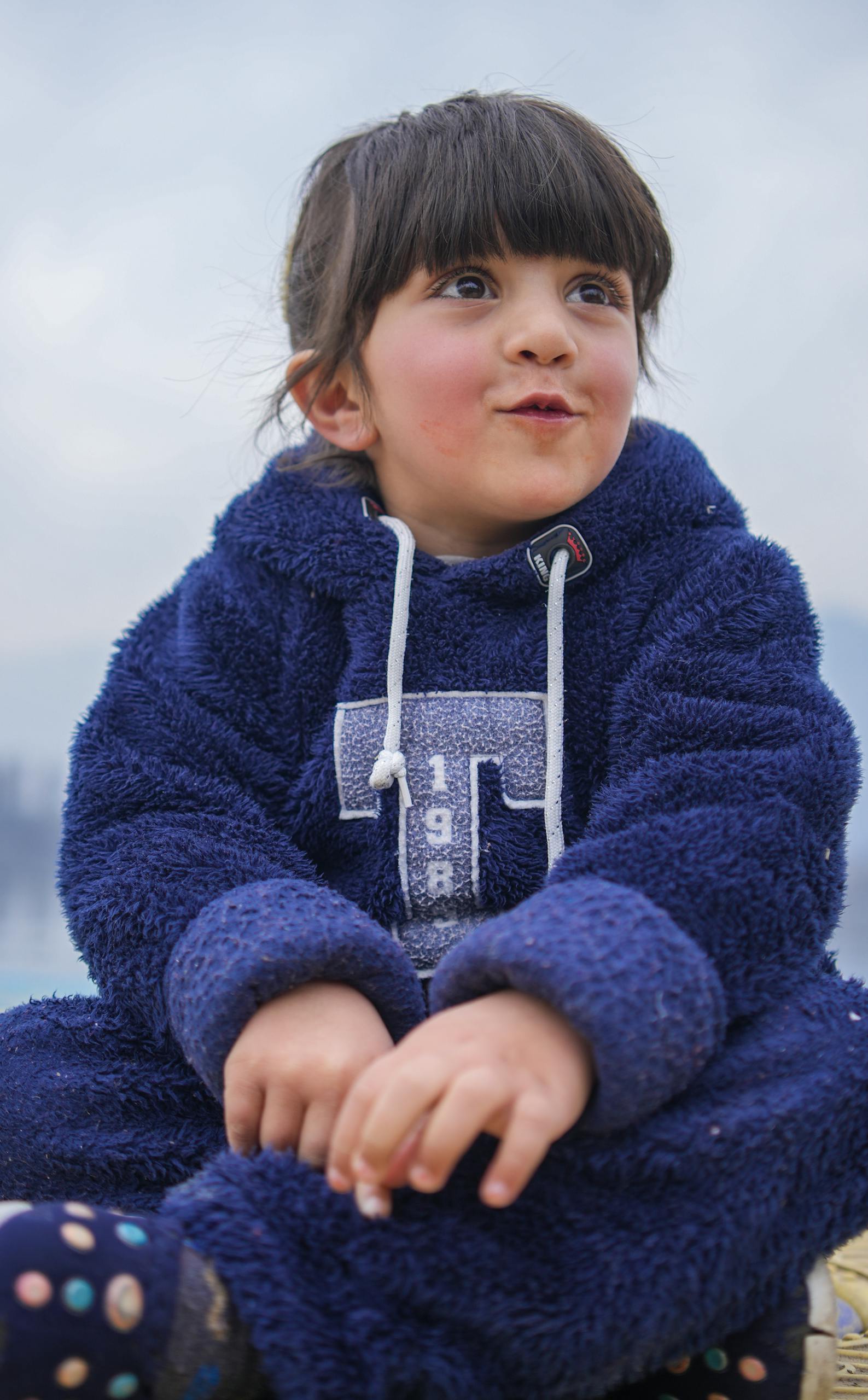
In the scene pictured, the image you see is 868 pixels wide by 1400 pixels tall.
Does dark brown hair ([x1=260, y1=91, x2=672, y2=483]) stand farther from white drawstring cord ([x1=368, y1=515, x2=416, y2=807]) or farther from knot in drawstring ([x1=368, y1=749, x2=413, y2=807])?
knot in drawstring ([x1=368, y1=749, x2=413, y2=807])

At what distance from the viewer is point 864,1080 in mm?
577

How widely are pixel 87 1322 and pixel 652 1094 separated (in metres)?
0.25

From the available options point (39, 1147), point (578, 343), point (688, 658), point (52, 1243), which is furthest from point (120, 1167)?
Result: point (578, 343)

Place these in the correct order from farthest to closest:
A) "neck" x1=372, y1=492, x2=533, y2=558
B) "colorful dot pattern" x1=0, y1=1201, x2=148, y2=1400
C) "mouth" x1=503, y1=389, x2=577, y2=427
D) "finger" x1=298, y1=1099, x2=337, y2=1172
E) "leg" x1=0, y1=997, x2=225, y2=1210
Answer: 1. "neck" x1=372, y1=492, x2=533, y2=558
2. "mouth" x1=503, y1=389, x2=577, y2=427
3. "leg" x1=0, y1=997, x2=225, y2=1210
4. "finger" x1=298, y1=1099, x2=337, y2=1172
5. "colorful dot pattern" x1=0, y1=1201, x2=148, y2=1400

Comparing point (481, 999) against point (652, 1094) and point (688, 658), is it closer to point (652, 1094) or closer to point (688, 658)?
point (652, 1094)

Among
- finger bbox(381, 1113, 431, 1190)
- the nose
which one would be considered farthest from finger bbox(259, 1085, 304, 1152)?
the nose

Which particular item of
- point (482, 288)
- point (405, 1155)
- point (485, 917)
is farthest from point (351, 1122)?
point (482, 288)

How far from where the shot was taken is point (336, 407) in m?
0.99

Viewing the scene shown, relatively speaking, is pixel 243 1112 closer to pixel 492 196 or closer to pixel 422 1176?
pixel 422 1176

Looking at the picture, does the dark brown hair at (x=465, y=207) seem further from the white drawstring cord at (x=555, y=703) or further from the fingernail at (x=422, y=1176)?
the fingernail at (x=422, y=1176)

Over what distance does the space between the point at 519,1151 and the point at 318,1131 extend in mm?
142

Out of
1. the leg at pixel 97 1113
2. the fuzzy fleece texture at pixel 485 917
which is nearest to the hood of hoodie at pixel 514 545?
the fuzzy fleece texture at pixel 485 917

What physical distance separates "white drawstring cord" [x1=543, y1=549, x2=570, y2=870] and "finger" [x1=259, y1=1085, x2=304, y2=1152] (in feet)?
0.88

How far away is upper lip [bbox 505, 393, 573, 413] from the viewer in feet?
2.67
